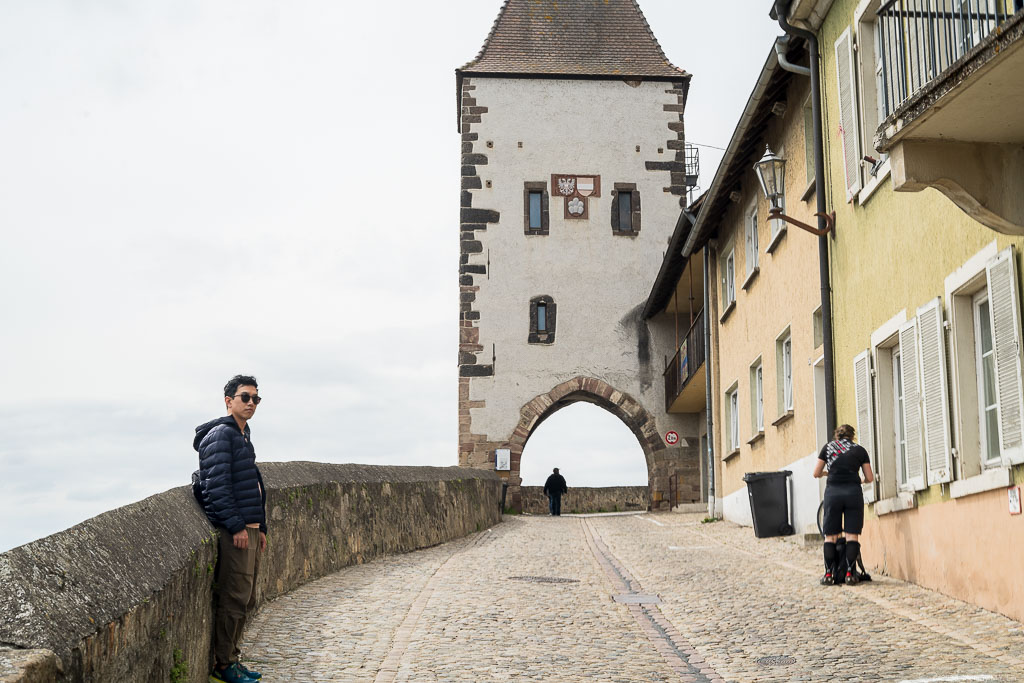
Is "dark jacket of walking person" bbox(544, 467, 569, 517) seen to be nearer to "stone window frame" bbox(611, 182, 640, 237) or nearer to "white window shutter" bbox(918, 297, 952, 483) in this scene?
"stone window frame" bbox(611, 182, 640, 237)

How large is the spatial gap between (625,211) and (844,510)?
2115 cm

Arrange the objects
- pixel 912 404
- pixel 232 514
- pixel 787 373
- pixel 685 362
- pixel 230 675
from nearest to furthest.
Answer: pixel 230 675
pixel 232 514
pixel 912 404
pixel 787 373
pixel 685 362

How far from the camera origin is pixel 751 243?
18.4m

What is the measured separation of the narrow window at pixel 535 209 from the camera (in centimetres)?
3073

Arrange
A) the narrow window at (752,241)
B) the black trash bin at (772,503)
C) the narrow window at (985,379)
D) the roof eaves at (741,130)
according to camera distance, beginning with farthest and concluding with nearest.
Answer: the narrow window at (752,241)
the black trash bin at (772,503)
the roof eaves at (741,130)
the narrow window at (985,379)

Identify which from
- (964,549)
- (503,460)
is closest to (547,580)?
(964,549)

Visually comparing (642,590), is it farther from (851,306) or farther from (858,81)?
(858,81)

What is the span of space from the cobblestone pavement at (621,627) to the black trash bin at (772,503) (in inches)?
104

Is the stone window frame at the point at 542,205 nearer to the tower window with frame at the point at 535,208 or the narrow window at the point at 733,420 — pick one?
the tower window with frame at the point at 535,208

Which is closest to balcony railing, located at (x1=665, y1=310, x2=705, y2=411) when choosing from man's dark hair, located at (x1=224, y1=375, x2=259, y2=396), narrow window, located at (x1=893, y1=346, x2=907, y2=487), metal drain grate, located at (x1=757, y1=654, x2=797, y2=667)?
narrow window, located at (x1=893, y1=346, x2=907, y2=487)

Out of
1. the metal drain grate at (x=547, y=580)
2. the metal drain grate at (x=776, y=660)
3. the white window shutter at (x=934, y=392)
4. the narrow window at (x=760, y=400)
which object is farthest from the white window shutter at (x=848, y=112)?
the narrow window at (x=760, y=400)

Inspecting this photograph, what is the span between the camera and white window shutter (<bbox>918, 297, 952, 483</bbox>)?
9.39 meters

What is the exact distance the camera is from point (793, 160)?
1542 cm

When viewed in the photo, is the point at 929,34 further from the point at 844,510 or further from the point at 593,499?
the point at 593,499
